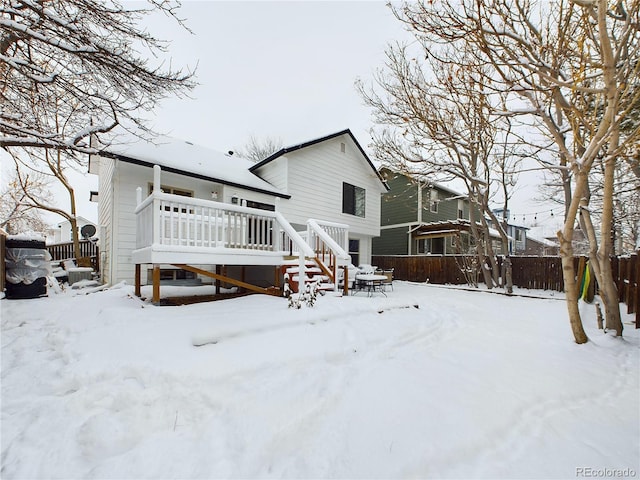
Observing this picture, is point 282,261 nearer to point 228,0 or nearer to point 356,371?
point 356,371

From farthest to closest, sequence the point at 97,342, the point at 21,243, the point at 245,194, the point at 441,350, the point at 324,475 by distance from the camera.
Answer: the point at 245,194
the point at 21,243
the point at 441,350
the point at 97,342
the point at 324,475

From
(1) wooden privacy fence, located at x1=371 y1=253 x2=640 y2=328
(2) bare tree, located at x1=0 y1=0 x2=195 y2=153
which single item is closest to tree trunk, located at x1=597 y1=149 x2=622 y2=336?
(1) wooden privacy fence, located at x1=371 y1=253 x2=640 y2=328

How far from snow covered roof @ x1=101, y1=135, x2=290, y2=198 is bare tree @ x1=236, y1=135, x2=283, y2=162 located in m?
14.6

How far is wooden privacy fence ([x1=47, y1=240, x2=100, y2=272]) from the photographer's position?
34.8 ft

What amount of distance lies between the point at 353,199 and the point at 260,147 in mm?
16031

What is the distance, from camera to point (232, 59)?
9.92m

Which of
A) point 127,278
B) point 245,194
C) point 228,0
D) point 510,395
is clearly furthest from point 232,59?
point 510,395

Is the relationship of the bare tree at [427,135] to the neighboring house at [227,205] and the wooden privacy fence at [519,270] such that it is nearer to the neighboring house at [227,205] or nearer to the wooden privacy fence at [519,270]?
the wooden privacy fence at [519,270]

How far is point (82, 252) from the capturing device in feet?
39.3

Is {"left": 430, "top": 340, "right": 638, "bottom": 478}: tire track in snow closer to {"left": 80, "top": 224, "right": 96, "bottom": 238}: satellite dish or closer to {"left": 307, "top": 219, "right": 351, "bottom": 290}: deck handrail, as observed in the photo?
{"left": 307, "top": 219, "right": 351, "bottom": 290}: deck handrail

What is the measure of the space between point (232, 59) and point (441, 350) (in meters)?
10.9

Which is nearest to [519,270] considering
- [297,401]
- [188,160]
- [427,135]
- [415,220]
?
[415,220]

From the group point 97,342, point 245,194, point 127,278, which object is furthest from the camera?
point 245,194

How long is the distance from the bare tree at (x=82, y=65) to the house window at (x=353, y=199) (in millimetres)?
8619
